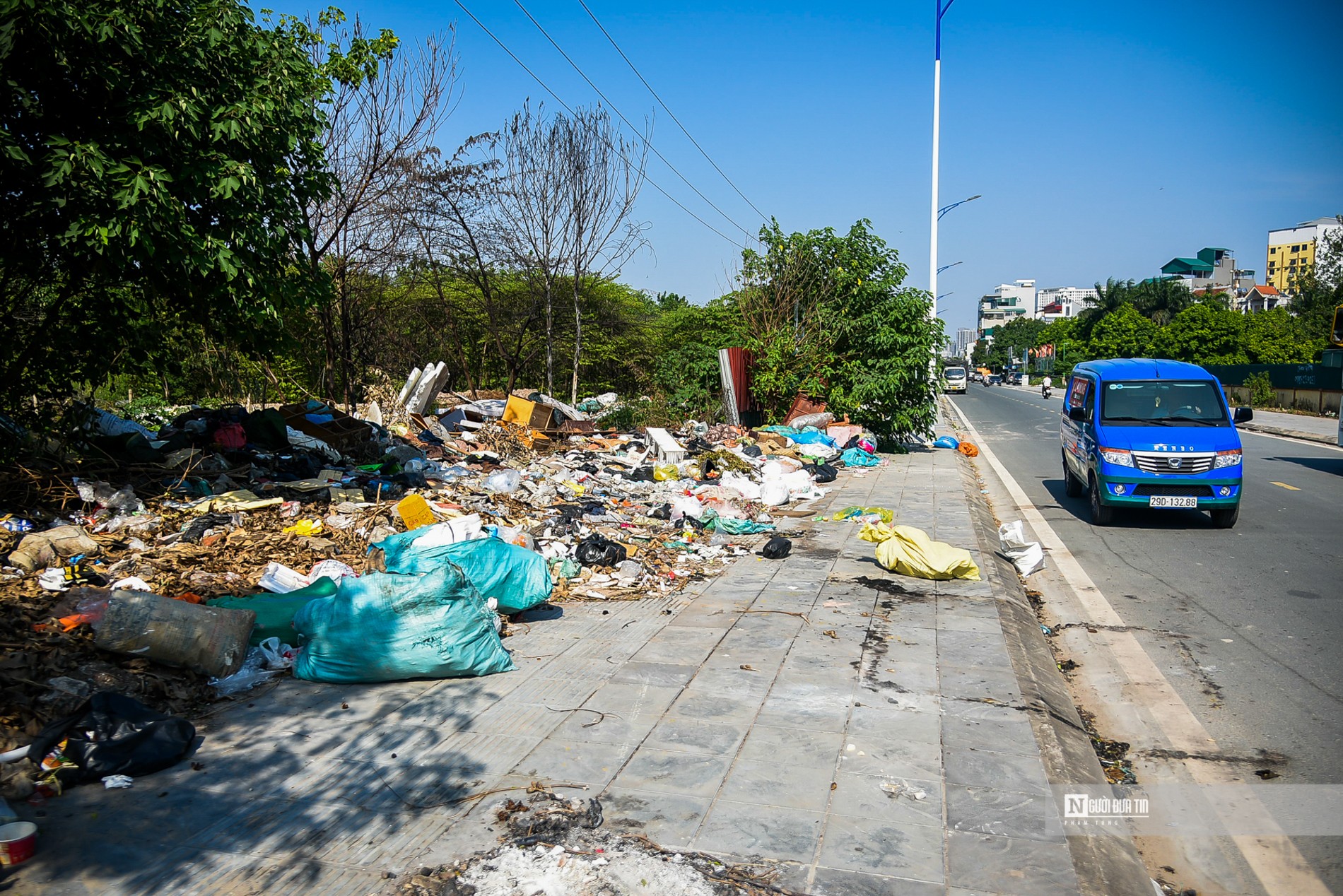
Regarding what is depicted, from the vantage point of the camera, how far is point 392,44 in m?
13.3

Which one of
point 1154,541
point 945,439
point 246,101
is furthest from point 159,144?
point 945,439

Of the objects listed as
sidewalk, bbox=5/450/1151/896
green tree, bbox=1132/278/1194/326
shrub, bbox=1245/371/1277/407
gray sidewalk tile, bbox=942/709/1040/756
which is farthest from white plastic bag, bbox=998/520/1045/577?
green tree, bbox=1132/278/1194/326

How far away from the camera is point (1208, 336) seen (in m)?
47.8

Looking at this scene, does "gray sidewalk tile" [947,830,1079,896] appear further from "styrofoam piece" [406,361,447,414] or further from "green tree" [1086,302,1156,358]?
"green tree" [1086,302,1156,358]

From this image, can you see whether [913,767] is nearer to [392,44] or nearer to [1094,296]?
[392,44]

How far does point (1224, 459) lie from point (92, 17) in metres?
11.7

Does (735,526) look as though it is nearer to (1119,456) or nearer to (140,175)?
(1119,456)

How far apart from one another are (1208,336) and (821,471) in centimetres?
4433

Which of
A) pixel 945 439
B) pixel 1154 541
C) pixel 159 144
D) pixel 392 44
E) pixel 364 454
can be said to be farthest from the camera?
pixel 945 439

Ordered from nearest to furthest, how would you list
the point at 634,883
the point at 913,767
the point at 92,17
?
the point at 634,883 → the point at 913,767 → the point at 92,17

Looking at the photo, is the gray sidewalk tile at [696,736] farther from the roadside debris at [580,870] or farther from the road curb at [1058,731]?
the road curb at [1058,731]

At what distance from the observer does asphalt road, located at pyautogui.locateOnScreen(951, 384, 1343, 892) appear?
15.3 ft

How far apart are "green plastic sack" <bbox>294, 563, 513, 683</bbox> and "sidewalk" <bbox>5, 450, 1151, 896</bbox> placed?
4.4 inches
